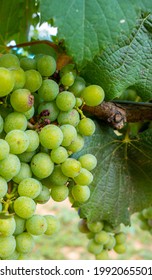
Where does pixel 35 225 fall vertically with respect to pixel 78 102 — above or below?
below

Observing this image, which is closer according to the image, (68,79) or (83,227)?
(68,79)

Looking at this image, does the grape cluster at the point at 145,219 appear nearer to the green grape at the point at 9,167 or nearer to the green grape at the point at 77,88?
the green grape at the point at 77,88

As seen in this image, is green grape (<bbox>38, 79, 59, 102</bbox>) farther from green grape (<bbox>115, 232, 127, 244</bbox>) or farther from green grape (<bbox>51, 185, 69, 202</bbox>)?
green grape (<bbox>115, 232, 127, 244</bbox>)

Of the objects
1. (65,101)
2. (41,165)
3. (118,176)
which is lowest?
(118,176)

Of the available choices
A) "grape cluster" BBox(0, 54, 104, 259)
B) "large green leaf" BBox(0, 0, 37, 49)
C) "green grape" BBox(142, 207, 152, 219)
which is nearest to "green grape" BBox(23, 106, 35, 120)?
"grape cluster" BBox(0, 54, 104, 259)

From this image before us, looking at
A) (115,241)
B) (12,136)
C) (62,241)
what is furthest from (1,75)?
(62,241)

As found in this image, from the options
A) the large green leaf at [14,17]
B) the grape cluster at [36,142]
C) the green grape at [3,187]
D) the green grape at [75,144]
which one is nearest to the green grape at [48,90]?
the grape cluster at [36,142]

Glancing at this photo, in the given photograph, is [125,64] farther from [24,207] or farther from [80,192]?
[24,207]

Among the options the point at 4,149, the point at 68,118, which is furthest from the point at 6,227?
the point at 68,118
